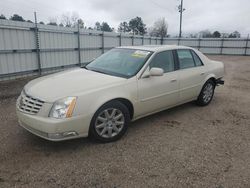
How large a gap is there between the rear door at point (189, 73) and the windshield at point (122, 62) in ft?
3.15

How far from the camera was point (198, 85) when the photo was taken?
504 cm

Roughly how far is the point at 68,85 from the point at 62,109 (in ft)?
1.67

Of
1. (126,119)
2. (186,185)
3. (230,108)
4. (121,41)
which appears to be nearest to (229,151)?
(186,185)

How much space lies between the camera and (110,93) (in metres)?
3.31

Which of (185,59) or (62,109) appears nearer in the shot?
(62,109)

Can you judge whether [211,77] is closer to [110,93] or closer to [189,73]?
[189,73]

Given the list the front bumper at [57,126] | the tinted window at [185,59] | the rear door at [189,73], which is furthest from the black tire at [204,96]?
the front bumper at [57,126]

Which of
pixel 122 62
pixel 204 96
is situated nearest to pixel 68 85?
pixel 122 62

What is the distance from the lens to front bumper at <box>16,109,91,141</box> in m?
2.88

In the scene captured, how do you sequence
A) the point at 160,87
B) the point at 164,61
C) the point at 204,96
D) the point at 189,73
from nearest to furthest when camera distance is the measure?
1. the point at 160,87
2. the point at 164,61
3. the point at 189,73
4. the point at 204,96

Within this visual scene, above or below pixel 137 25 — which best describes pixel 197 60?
below

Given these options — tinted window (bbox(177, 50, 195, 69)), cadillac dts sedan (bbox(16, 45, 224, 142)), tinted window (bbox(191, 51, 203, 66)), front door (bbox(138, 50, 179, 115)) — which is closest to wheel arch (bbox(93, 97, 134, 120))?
cadillac dts sedan (bbox(16, 45, 224, 142))

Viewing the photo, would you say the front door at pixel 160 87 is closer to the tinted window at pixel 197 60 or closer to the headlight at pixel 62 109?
the tinted window at pixel 197 60

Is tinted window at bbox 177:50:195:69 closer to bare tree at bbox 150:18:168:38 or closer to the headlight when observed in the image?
the headlight
